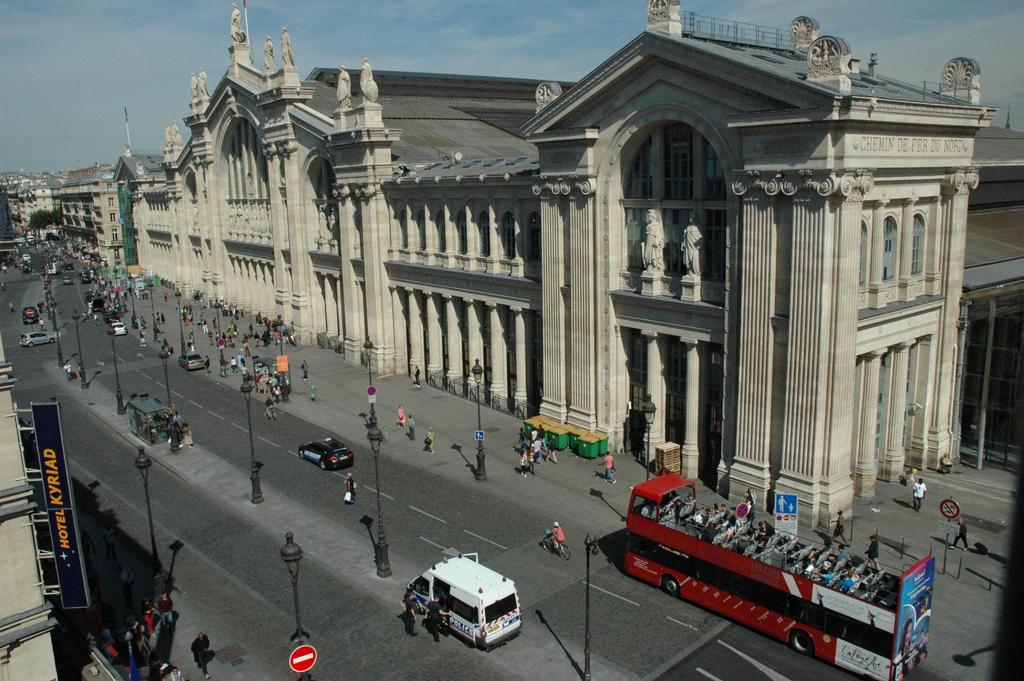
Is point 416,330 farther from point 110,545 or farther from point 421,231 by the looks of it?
point 110,545

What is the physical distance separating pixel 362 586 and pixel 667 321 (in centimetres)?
1764

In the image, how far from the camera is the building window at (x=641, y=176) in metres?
37.9

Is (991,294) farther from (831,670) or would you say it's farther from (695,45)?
(831,670)

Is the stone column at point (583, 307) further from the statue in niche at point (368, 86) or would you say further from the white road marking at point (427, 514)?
the statue in niche at point (368, 86)

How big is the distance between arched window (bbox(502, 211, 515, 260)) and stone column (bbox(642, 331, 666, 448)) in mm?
11921

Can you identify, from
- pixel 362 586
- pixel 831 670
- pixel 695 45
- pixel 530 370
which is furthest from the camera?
pixel 530 370

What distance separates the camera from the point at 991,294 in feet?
120

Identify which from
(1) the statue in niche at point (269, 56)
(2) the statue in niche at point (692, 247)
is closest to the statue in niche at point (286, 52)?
(1) the statue in niche at point (269, 56)

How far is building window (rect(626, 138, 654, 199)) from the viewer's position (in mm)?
37931

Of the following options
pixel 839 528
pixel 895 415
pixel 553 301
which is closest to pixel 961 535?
pixel 839 528

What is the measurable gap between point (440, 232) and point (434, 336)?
6803 mm

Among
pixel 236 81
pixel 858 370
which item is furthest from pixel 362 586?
pixel 236 81

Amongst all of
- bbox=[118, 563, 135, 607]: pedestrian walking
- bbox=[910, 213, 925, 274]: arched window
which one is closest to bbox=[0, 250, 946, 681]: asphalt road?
bbox=[118, 563, 135, 607]: pedestrian walking

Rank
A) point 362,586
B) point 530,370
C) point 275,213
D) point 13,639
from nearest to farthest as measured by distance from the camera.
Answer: point 13,639 → point 362,586 → point 530,370 → point 275,213
